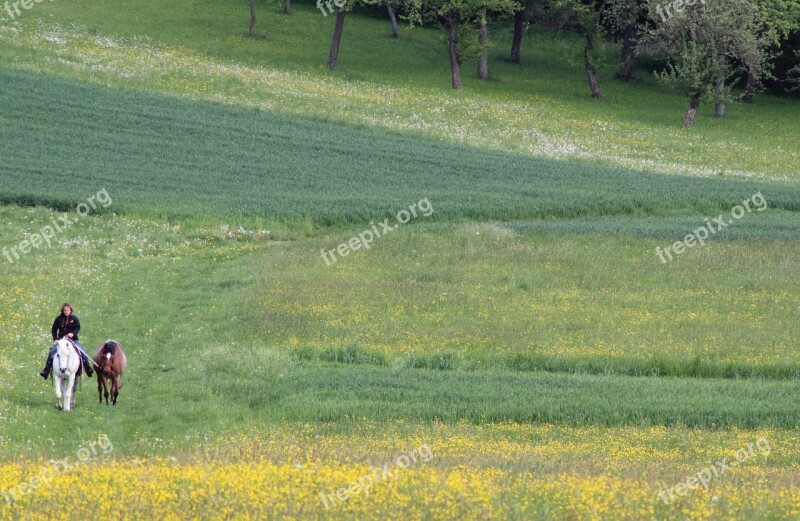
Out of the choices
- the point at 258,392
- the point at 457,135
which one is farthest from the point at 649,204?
the point at 258,392

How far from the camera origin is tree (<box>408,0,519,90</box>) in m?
67.9

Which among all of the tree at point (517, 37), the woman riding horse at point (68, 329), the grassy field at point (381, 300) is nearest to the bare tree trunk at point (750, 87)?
the grassy field at point (381, 300)

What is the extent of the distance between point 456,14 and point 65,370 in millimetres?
54369

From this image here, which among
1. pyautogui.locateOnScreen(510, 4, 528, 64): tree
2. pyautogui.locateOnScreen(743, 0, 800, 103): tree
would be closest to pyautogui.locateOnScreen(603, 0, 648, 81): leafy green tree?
pyautogui.locateOnScreen(510, 4, 528, 64): tree

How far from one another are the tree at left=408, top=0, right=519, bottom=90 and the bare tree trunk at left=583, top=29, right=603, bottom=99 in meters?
5.48

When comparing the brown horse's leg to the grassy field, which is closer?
the grassy field

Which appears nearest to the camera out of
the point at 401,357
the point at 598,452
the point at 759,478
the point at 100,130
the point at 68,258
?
the point at 759,478

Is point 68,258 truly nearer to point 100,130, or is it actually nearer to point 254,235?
point 254,235

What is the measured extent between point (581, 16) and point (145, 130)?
33909 millimetres

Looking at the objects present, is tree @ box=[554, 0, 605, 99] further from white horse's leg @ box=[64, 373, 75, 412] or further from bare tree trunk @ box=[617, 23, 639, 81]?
white horse's leg @ box=[64, 373, 75, 412]

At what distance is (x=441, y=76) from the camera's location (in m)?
73.8

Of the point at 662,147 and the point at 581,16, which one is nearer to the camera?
the point at 662,147

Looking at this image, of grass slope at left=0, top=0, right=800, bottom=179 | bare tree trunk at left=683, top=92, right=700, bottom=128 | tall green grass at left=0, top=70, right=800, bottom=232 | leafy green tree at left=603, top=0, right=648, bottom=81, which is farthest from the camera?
leafy green tree at left=603, top=0, right=648, bottom=81

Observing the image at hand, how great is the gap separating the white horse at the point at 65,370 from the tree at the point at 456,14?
51922 mm
